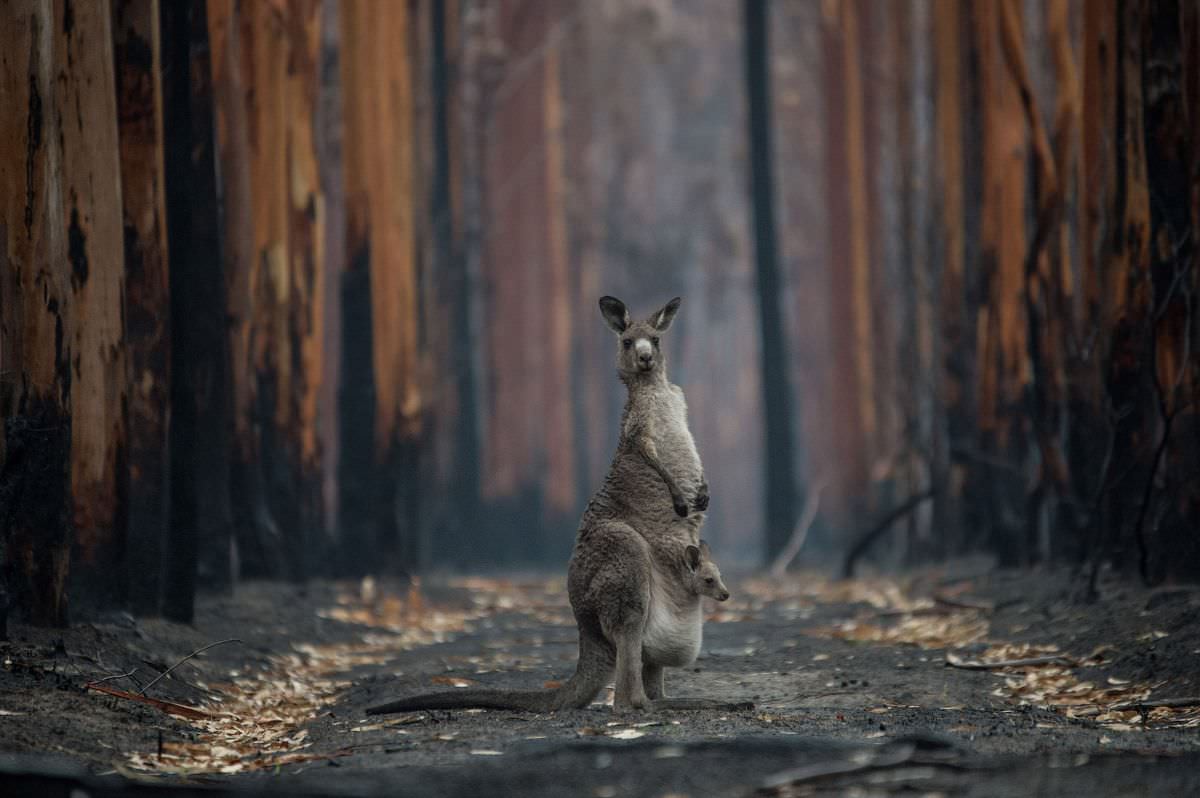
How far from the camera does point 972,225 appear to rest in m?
15.1

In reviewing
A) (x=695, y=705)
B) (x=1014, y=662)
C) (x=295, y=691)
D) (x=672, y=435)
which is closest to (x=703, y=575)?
(x=695, y=705)

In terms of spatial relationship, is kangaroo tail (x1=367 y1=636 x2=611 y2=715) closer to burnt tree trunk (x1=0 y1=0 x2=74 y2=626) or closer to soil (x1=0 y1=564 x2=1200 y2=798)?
soil (x1=0 y1=564 x2=1200 y2=798)

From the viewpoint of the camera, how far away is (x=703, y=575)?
23.9 feet

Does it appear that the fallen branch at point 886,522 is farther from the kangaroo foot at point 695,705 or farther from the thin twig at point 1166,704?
the kangaroo foot at point 695,705

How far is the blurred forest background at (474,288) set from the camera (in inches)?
352

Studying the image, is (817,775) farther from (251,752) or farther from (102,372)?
(102,372)

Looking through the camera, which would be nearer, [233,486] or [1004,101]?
[233,486]

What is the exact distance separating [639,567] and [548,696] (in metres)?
0.80

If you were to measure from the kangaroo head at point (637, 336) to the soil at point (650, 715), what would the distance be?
167cm

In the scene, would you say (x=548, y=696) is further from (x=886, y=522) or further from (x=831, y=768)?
(x=886, y=522)

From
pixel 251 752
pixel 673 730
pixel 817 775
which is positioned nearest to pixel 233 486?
pixel 251 752

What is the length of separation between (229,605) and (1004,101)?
26.6 feet

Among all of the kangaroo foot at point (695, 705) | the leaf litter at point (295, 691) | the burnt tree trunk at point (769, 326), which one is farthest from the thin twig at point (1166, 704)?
the burnt tree trunk at point (769, 326)

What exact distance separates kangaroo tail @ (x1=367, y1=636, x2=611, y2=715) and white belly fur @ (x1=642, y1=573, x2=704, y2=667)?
0.25 m
